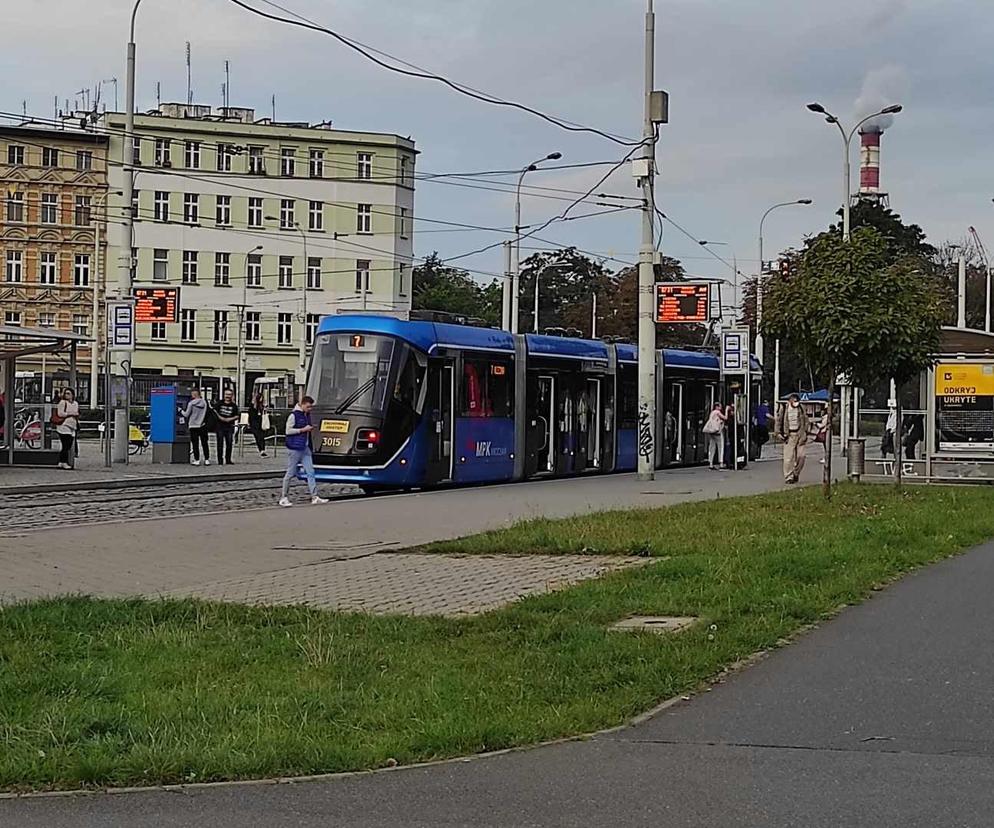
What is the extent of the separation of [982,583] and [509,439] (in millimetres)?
17541

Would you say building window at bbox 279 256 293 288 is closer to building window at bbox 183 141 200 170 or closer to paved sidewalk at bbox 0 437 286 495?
building window at bbox 183 141 200 170

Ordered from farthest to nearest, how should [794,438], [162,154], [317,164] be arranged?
[317,164] → [162,154] → [794,438]

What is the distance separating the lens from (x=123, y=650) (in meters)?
→ 9.60

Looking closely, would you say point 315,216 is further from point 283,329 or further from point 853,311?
point 853,311

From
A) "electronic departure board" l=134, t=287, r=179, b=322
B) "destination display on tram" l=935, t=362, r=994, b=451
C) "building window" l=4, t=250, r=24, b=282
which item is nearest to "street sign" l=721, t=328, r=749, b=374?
"destination display on tram" l=935, t=362, r=994, b=451

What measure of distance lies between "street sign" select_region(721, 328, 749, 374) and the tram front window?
13.6 meters

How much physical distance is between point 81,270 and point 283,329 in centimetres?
Result: 1127

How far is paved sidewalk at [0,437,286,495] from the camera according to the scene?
97.5 ft

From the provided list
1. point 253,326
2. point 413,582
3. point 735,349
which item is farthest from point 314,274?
point 413,582

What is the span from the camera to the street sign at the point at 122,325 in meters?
33.2

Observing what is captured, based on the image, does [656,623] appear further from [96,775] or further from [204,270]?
[204,270]

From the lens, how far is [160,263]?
85.8 m

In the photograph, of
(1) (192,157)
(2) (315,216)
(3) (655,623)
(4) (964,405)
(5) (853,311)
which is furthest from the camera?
(2) (315,216)

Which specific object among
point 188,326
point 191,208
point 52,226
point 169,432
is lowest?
point 169,432
